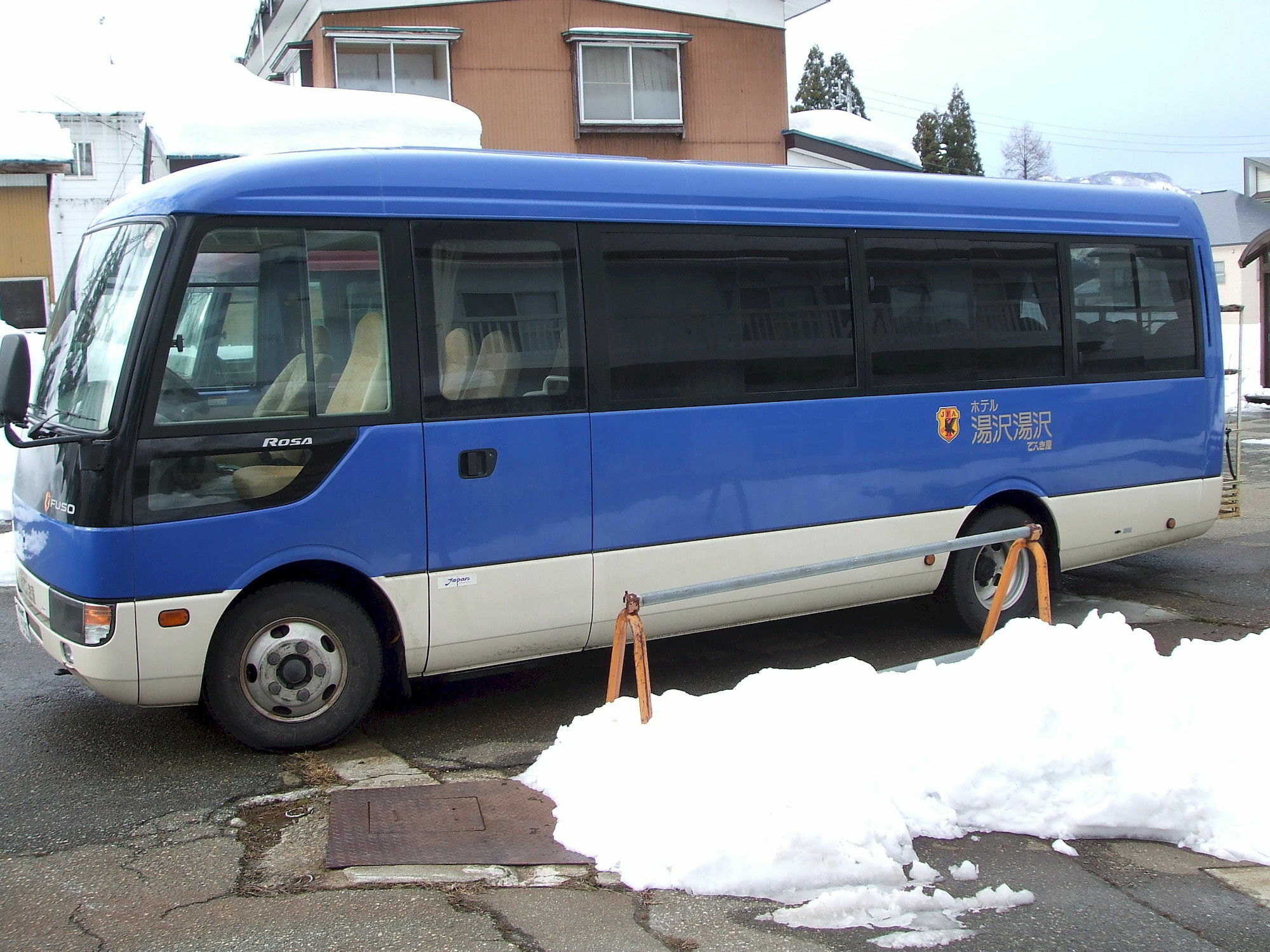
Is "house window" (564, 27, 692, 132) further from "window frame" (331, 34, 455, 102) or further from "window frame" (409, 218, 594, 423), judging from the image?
"window frame" (409, 218, 594, 423)

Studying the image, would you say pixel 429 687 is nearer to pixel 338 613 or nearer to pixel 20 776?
pixel 338 613

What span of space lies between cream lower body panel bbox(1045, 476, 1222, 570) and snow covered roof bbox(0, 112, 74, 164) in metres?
24.6

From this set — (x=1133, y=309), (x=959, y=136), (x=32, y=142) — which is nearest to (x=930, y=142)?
(x=959, y=136)

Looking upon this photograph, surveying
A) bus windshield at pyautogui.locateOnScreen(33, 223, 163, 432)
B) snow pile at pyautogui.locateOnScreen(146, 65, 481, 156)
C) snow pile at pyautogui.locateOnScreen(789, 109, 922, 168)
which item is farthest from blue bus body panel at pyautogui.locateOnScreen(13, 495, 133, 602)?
snow pile at pyautogui.locateOnScreen(789, 109, 922, 168)

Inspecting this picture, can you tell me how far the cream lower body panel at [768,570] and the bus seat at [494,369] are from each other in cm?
100

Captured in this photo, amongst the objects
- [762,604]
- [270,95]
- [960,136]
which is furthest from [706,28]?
[960,136]

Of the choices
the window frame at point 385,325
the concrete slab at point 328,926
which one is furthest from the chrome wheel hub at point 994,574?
the concrete slab at point 328,926

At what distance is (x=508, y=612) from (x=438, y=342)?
54.1 inches

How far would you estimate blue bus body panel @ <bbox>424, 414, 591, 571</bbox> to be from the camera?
590 centimetres

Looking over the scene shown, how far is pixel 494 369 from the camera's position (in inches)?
239

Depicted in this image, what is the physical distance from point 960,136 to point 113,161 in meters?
46.0

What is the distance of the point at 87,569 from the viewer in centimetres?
523

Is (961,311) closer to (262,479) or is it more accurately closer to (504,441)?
(504,441)

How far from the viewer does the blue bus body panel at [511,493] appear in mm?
5902
